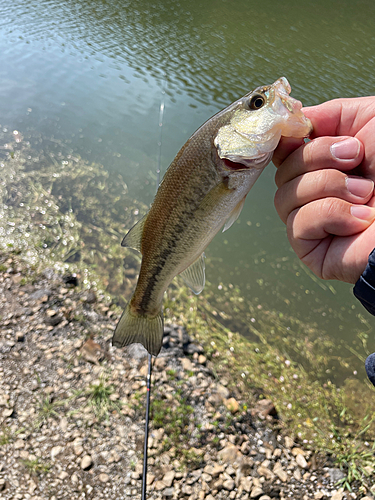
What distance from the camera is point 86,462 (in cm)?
320

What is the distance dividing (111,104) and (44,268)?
616cm

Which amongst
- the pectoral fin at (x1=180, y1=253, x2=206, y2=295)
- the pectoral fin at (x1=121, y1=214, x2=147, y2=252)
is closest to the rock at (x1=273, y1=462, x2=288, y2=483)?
the pectoral fin at (x1=180, y1=253, x2=206, y2=295)

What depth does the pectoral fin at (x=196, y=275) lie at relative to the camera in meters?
2.18

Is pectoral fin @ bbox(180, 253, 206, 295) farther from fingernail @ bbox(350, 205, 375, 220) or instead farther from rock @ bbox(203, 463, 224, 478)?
rock @ bbox(203, 463, 224, 478)

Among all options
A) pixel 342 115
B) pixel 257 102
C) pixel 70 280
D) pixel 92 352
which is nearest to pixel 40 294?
pixel 70 280

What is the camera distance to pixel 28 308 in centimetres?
445

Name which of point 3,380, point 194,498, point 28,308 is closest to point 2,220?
point 28,308

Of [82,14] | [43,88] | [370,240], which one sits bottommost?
[43,88]

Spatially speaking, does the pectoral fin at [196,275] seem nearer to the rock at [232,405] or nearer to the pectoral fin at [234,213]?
the pectoral fin at [234,213]

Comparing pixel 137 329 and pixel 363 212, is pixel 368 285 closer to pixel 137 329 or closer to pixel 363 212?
pixel 363 212

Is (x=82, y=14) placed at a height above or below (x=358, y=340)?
above

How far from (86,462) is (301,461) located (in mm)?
2068

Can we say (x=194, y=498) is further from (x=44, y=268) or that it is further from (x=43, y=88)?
(x=43, y=88)

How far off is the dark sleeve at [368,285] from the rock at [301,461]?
252 cm
